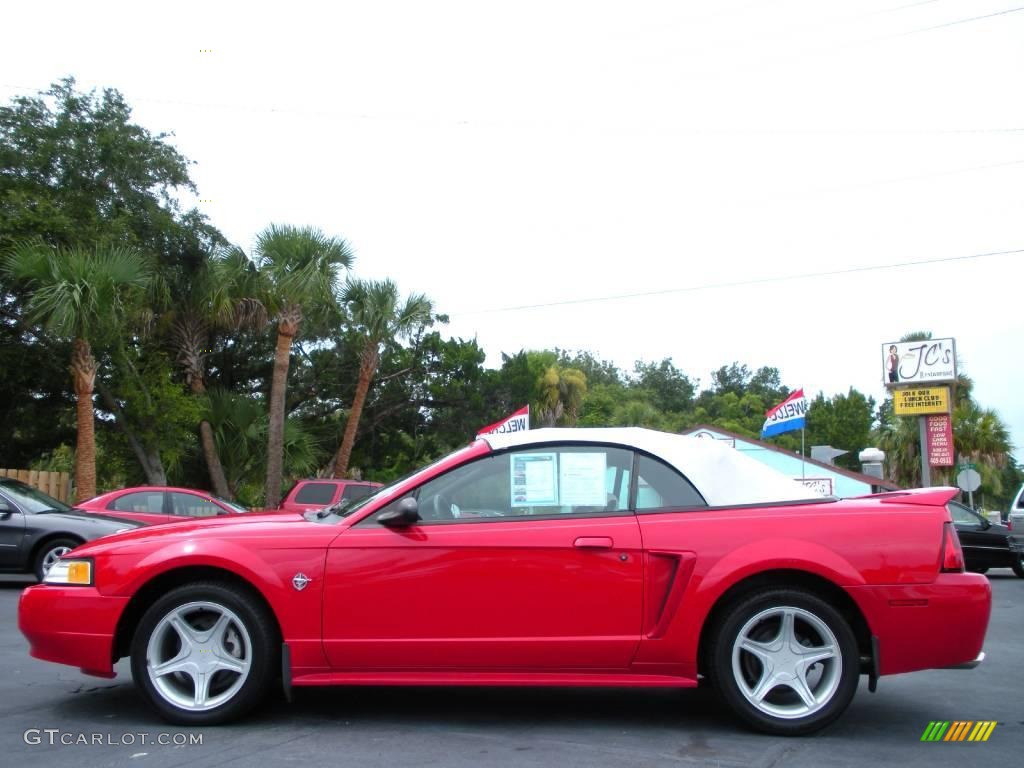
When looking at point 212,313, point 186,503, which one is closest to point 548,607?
point 186,503

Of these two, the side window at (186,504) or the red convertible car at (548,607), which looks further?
the side window at (186,504)

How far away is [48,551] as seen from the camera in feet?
39.6

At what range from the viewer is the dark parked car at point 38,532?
12.0 metres

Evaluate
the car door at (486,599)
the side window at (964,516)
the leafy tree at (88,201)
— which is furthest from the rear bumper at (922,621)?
the leafy tree at (88,201)

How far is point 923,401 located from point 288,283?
17.8 metres

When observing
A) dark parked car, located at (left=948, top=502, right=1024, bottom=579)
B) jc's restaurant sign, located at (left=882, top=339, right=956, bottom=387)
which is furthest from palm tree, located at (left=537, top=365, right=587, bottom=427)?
dark parked car, located at (left=948, top=502, right=1024, bottom=579)

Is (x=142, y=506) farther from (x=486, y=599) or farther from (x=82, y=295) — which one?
(x=486, y=599)

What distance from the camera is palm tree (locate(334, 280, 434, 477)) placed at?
23750 mm

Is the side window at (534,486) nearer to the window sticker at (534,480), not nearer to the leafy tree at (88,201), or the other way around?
the window sticker at (534,480)

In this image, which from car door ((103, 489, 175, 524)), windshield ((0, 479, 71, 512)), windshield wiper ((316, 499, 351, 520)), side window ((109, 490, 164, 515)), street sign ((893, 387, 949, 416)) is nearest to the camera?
windshield wiper ((316, 499, 351, 520))

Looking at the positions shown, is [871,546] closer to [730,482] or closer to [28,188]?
[730,482]

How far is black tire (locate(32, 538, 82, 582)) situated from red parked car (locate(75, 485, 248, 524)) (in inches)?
56.6

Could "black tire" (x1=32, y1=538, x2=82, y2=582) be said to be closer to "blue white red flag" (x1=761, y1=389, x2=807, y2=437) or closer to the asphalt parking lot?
the asphalt parking lot

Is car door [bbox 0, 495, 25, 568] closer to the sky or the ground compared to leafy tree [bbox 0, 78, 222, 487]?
closer to the ground
